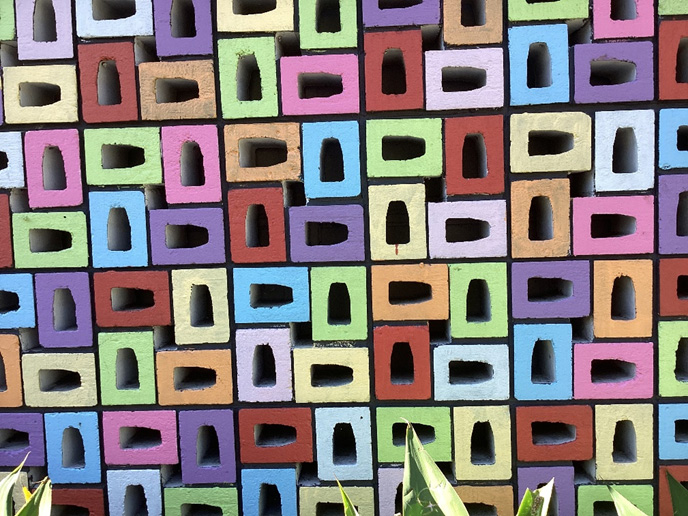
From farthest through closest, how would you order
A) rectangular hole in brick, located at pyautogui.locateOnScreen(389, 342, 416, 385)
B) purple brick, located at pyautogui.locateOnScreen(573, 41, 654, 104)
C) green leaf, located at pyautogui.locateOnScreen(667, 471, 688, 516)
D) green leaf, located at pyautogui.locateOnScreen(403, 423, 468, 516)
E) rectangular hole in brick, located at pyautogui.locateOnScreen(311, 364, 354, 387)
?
rectangular hole in brick, located at pyautogui.locateOnScreen(389, 342, 416, 385), rectangular hole in brick, located at pyautogui.locateOnScreen(311, 364, 354, 387), purple brick, located at pyautogui.locateOnScreen(573, 41, 654, 104), green leaf, located at pyautogui.locateOnScreen(667, 471, 688, 516), green leaf, located at pyautogui.locateOnScreen(403, 423, 468, 516)

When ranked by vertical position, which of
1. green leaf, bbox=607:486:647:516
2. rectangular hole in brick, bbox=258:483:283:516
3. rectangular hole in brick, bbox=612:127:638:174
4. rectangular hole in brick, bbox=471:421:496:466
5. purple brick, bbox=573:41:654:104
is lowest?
rectangular hole in brick, bbox=258:483:283:516

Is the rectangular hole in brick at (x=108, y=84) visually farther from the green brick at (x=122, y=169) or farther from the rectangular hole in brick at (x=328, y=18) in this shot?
the rectangular hole in brick at (x=328, y=18)

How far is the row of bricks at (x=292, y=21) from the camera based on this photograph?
3.99 ft

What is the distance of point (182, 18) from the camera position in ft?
4.42

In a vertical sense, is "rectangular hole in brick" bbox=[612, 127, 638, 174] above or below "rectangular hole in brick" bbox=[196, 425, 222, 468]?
above

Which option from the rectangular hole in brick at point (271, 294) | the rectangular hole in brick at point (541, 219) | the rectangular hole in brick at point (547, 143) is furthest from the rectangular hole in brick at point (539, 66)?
the rectangular hole in brick at point (271, 294)

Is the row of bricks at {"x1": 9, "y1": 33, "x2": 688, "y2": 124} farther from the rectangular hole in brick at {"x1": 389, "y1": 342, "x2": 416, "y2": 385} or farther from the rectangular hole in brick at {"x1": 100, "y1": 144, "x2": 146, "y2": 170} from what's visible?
the rectangular hole in brick at {"x1": 389, "y1": 342, "x2": 416, "y2": 385}

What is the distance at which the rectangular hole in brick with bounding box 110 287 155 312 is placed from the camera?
4.33 feet

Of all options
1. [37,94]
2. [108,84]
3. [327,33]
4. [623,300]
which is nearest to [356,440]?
[623,300]

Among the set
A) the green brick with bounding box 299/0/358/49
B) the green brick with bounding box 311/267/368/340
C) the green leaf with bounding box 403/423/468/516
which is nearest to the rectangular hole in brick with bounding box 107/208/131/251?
the green brick with bounding box 311/267/368/340

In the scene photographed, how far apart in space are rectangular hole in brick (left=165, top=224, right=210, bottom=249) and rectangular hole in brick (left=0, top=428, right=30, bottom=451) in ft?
1.93

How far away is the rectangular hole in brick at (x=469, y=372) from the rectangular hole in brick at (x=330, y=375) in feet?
0.80

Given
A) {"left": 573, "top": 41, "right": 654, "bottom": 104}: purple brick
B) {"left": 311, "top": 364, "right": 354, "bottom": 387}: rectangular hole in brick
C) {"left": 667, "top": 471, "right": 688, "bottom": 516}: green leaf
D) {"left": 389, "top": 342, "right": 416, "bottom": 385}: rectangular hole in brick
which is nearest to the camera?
{"left": 667, "top": 471, "right": 688, "bottom": 516}: green leaf

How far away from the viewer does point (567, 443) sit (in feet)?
4.14
